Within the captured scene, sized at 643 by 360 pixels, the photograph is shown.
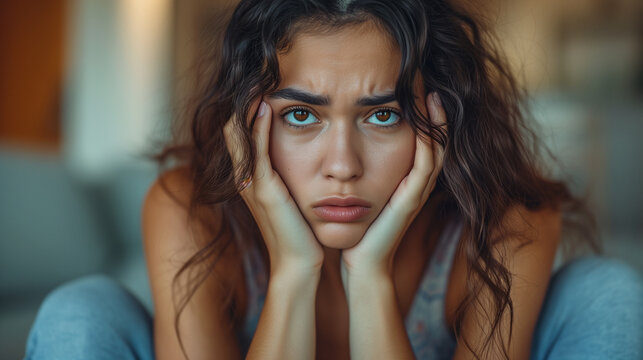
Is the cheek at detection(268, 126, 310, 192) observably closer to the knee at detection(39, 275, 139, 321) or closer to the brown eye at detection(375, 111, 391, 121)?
the brown eye at detection(375, 111, 391, 121)

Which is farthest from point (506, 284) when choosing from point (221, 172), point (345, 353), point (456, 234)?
point (221, 172)

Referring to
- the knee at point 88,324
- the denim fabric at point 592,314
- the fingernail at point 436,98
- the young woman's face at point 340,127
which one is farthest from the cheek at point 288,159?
the denim fabric at point 592,314

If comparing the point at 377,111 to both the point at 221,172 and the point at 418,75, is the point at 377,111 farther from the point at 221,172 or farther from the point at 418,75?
the point at 221,172

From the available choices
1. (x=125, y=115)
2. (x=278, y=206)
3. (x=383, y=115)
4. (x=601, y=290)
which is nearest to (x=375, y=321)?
(x=278, y=206)

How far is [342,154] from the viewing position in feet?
3.10

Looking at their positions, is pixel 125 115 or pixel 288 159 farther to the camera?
pixel 125 115

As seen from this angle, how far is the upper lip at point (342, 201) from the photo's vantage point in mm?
971

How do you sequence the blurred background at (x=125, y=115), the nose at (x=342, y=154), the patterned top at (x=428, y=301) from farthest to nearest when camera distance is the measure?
the blurred background at (x=125, y=115) → the patterned top at (x=428, y=301) → the nose at (x=342, y=154)

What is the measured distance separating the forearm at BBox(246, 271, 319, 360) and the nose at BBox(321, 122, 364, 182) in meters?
0.22

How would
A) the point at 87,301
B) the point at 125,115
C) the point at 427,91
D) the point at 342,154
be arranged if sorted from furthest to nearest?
1. the point at 125,115
2. the point at 87,301
3. the point at 427,91
4. the point at 342,154

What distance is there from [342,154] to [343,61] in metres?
0.16

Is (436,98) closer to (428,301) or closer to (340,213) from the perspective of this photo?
(340,213)

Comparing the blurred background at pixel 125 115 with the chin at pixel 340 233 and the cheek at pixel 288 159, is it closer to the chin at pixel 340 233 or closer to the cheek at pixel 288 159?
the cheek at pixel 288 159

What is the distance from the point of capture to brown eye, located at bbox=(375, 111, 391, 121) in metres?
0.99
